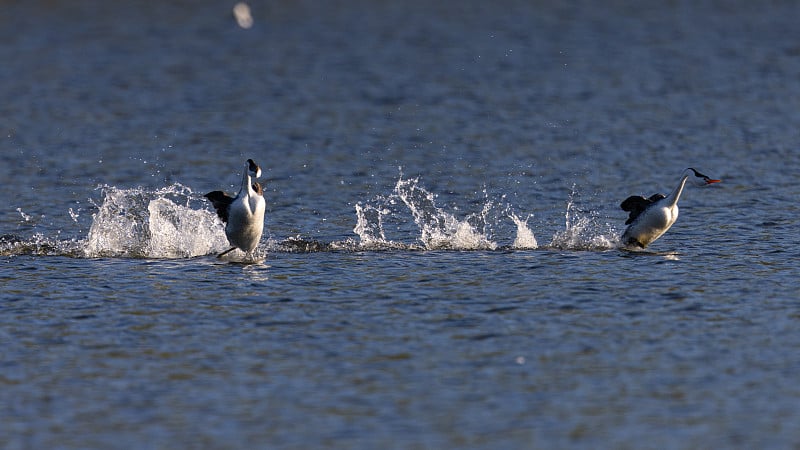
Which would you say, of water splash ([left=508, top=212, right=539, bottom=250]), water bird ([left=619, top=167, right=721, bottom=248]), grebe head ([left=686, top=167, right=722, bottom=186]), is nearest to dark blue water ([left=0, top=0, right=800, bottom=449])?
water splash ([left=508, top=212, right=539, bottom=250])

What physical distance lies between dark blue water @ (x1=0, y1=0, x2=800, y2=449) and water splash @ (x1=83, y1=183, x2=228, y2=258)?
4 centimetres

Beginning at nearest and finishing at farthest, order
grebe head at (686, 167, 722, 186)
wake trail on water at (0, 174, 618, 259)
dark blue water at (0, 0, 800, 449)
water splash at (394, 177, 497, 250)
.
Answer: dark blue water at (0, 0, 800, 449) < wake trail on water at (0, 174, 618, 259) < water splash at (394, 177, 497, 250) < grebe head at (686, 167, 722, 186)

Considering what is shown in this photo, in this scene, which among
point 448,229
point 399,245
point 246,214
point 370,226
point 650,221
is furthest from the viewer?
point 370,226

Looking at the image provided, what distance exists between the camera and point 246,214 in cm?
1526

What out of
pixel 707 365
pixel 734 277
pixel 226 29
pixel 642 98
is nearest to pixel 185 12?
pixel 226 29

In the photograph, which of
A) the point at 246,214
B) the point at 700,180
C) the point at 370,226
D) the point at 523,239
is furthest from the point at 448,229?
the point at 700,180

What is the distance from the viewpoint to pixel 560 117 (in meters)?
25.6

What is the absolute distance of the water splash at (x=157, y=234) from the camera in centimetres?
1602

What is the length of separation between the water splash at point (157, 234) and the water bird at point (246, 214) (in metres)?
0.64

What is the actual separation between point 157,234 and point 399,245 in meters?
3.09

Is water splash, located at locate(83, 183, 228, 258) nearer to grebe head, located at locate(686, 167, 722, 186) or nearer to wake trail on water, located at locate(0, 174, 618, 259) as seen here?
wake trail on water, located at locate(0, 174, 618, 259)

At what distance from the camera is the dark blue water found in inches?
390

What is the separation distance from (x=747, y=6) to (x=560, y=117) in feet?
54.1

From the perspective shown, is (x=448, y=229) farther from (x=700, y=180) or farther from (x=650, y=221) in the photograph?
(x=700, y=180)
